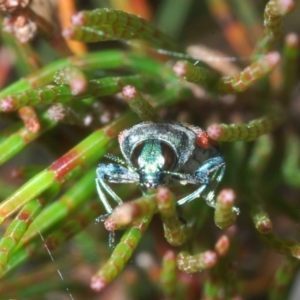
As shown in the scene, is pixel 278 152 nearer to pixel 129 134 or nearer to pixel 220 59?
pixel 220 59

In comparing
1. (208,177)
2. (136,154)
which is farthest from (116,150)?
(208,177)

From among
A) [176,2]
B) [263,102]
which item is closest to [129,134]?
[263,102]

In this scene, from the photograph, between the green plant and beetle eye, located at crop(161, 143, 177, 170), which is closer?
the green plant

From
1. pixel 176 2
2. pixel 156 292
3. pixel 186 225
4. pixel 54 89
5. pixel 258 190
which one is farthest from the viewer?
pixel 176 2

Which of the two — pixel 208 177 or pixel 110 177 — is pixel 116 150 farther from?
pixel 208 177

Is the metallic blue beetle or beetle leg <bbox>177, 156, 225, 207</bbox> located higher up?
the metallic blue beetle

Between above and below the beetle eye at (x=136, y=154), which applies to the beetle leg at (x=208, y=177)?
below

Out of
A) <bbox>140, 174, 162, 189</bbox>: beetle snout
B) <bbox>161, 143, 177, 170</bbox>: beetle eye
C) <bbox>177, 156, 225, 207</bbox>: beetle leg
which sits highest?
<bbox>161, 143, 177, 170</bbox>: beetle eye
